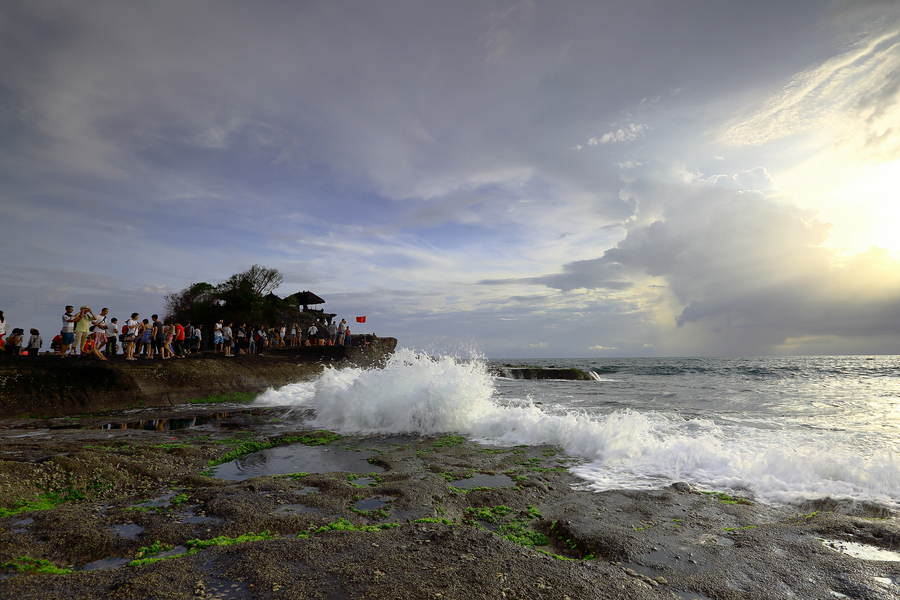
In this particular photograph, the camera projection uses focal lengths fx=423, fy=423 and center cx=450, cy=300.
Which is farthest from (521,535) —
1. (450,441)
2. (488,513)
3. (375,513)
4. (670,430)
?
(670,430)

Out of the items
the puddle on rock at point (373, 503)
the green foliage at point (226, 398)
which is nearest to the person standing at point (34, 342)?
the green foliage at point (226, 398)

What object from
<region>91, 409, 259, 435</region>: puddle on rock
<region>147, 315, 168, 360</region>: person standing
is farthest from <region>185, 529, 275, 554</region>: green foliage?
<region>147, 315, 168, 360</region>: person standing

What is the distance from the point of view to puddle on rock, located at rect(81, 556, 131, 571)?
3.07m

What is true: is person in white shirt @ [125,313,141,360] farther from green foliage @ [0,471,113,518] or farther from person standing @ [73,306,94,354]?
green foliage @ [0,471,113,518]

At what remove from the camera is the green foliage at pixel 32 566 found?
2914 millimetres

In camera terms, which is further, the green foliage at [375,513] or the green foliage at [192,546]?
the green foliage at [375,513]

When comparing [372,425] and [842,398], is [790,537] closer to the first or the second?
[372,425]

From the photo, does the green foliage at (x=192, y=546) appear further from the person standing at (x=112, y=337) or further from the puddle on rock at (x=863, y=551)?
the person standing at (x=112, y=337)

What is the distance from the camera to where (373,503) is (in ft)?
15.9

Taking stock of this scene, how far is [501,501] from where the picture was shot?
509 centimetres

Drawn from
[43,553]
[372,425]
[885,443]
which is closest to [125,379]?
[372,425]

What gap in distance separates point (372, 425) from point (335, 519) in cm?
687

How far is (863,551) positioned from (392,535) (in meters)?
4.29

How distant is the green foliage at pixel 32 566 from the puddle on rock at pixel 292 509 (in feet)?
5.58
